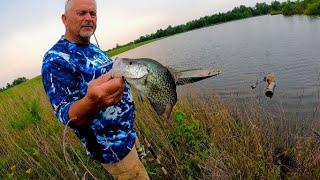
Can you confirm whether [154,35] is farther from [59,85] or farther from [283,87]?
[59,85]

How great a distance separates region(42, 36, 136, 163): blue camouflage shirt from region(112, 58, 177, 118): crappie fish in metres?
0.63

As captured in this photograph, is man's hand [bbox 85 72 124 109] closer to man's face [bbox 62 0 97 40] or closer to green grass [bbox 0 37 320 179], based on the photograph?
man's face [bbox 62 0 97 40]

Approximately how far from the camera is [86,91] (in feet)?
9.88

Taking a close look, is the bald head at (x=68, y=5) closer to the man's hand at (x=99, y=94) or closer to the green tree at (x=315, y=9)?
the man's hand at (x=99, y=94)

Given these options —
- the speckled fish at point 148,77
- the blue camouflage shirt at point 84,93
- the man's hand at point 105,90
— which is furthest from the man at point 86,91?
the speckled fish at point 148,77

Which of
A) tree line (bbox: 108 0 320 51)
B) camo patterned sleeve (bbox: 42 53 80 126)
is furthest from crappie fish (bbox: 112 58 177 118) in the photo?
tree line (bbox: 108 0 320 51)

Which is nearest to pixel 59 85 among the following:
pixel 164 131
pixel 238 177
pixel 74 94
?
pixel 74 94

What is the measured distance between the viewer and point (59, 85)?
9.25 feet

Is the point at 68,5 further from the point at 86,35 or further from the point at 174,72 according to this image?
the point at 174,72

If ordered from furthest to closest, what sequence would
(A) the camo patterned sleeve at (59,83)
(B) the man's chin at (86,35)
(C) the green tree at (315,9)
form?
(C) the green tree at (315,9) < (B) the man's chin at (86,35) < (A) the camo patterned sleeve at (59,83)

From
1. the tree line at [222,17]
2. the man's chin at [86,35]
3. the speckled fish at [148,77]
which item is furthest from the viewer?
the tree line at [222,17]

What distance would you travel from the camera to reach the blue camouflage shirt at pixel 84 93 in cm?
285

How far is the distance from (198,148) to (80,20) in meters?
3.13

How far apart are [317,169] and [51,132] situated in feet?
16.7
